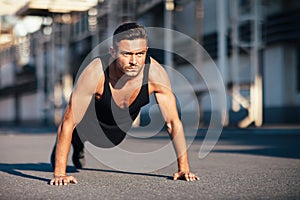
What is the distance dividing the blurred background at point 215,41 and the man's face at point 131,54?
23.6 feet

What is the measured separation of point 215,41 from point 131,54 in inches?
694

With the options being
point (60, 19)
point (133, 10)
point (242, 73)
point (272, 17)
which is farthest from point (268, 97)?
point (60, 19)

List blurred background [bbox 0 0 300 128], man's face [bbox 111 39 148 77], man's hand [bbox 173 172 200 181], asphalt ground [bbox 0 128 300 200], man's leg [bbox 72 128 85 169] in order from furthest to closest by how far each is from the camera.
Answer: blurred background [bbox 0 0 300 128] < man's leg [bbox 72 128 85 169] < man's hand [bbox 173 172 200 181] < man's face [bbox 111 39 148 77] < asphalt ground [bbox 0 128 300 200]

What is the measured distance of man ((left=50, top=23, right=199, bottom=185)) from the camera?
4664 mm

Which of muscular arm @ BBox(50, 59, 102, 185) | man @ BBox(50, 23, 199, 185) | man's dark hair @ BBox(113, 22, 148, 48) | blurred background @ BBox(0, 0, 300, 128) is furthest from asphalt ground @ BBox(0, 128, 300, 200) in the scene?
blurred background @ BBox(0, 0, 300, 128)

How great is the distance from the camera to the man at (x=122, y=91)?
466 cm

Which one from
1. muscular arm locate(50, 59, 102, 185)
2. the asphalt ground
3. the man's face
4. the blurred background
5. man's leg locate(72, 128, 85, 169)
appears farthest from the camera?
the blurred background

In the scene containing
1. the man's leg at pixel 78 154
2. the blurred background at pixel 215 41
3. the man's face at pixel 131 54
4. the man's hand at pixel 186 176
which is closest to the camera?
the man's face at pixel 131 54

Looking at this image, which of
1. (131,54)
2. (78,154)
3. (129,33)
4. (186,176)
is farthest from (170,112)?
(78,154)

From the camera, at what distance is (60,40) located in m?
30.5

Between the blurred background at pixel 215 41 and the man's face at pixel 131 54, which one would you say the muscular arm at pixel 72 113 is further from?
the blurred background at pixel 215 41

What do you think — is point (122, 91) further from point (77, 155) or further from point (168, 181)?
point (77, 155)

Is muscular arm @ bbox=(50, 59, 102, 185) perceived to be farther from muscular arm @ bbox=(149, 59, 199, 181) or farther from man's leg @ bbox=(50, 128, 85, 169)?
man's leg @ bbox=(50, 128, 85, 169)

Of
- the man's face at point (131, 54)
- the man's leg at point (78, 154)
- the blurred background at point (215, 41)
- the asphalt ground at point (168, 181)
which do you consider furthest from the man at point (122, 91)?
the blurred background at point (215, 41)
